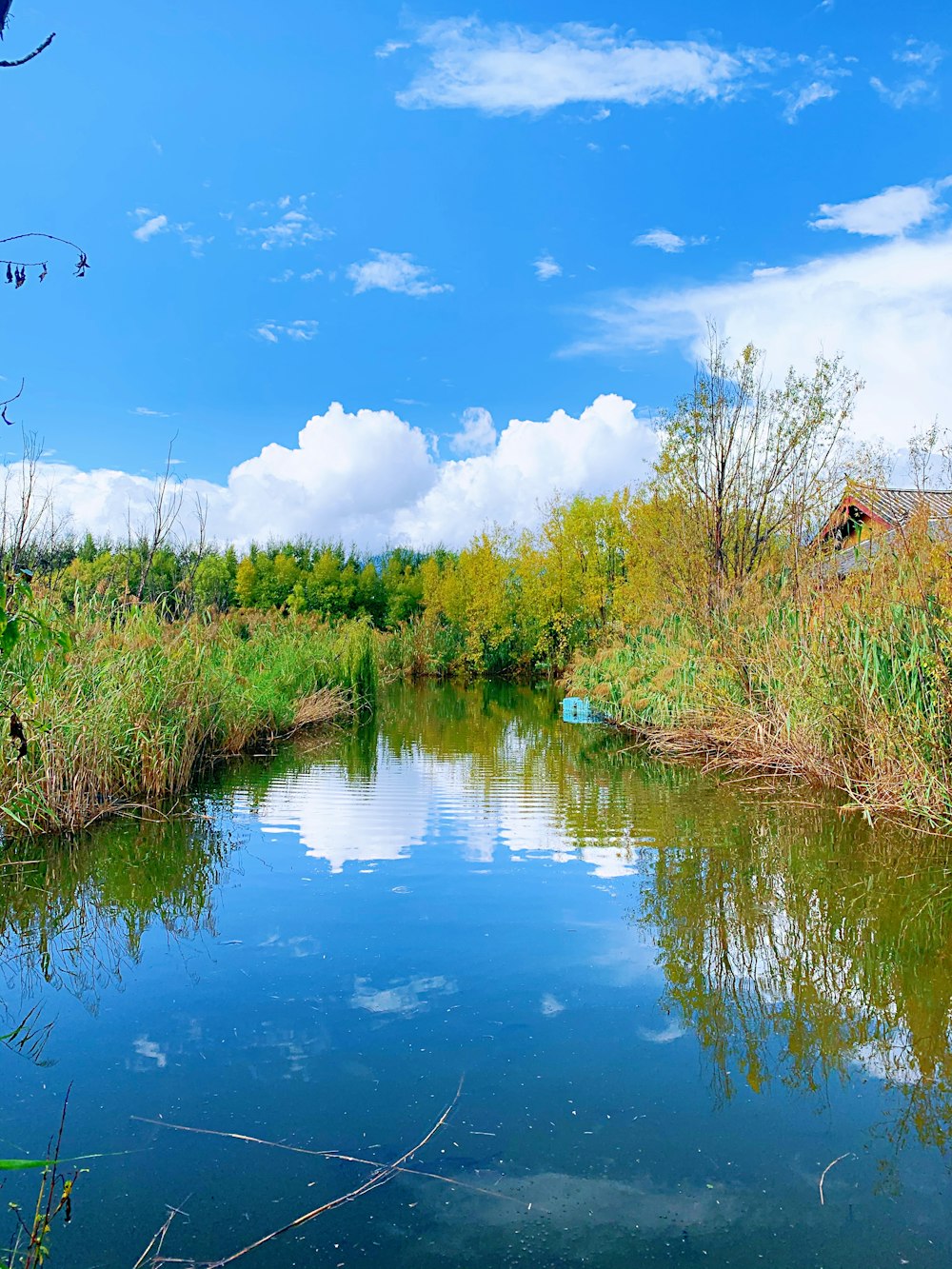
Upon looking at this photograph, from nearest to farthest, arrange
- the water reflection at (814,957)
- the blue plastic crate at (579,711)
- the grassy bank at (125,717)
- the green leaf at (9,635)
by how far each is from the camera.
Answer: the green leaf at (9,635)
the water reflection at (814,957)
the grassy bank at (125,717)
the blue plastic crate at (579,711)

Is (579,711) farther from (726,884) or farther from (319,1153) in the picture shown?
(319,1153)

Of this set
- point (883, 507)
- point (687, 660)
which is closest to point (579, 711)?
point (687, 660)

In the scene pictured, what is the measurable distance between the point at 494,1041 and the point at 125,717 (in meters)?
5.28

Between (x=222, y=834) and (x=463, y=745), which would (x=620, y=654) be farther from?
(x=222, y=834)

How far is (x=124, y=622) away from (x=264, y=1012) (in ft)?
19.3

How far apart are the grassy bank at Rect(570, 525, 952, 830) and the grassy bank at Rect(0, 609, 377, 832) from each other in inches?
214

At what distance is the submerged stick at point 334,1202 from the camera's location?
2.53 meters

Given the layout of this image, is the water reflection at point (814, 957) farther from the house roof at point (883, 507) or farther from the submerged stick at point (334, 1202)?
the house roof at point (883, 507)

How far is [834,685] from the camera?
841 centimetres

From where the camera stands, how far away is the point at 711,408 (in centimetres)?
1448

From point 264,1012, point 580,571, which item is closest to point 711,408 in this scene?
point 264,1012

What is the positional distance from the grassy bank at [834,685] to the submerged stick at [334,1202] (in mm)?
5508

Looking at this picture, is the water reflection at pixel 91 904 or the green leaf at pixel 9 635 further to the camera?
the water reflection at pixel 91 904

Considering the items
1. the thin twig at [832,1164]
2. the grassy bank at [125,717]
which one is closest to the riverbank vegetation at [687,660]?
the grassy bank at [125,717]
